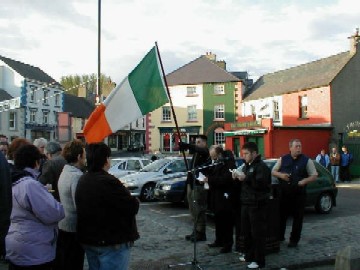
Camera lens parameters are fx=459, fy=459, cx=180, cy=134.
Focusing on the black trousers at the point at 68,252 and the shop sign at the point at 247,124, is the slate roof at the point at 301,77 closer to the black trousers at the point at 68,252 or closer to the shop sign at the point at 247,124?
the shop sign at the point at 247,124

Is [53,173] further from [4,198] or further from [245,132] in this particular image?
[245,132]

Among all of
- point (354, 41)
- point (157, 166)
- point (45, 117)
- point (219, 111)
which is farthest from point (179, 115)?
point (157, 166)

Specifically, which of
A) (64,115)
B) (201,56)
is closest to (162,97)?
(201,56)

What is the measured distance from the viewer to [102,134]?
6117mm

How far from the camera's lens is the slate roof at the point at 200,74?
156 ft

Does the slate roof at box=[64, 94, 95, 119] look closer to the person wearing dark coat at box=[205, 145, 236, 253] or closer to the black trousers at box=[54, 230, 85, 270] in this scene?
the person wearing dark coat at box=[205, 145, 236, 253]

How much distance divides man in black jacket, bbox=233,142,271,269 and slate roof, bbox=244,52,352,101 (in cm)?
2696

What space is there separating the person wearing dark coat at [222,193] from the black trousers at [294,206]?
1.02m

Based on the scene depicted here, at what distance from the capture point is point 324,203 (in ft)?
41.4

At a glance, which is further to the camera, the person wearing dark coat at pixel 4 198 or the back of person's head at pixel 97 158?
the back of person's head at pixel 97 158

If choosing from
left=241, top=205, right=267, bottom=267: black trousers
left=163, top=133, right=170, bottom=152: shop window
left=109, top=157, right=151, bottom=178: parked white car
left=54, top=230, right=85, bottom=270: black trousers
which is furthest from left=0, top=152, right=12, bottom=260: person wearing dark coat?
left=163, top=133, right=170, bottom=152: shop window

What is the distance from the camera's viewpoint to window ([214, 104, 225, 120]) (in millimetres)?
47094

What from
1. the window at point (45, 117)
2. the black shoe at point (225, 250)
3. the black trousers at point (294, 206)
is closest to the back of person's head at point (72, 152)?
the black shoe at point (225, 250)

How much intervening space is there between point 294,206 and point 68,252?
4606 mm
